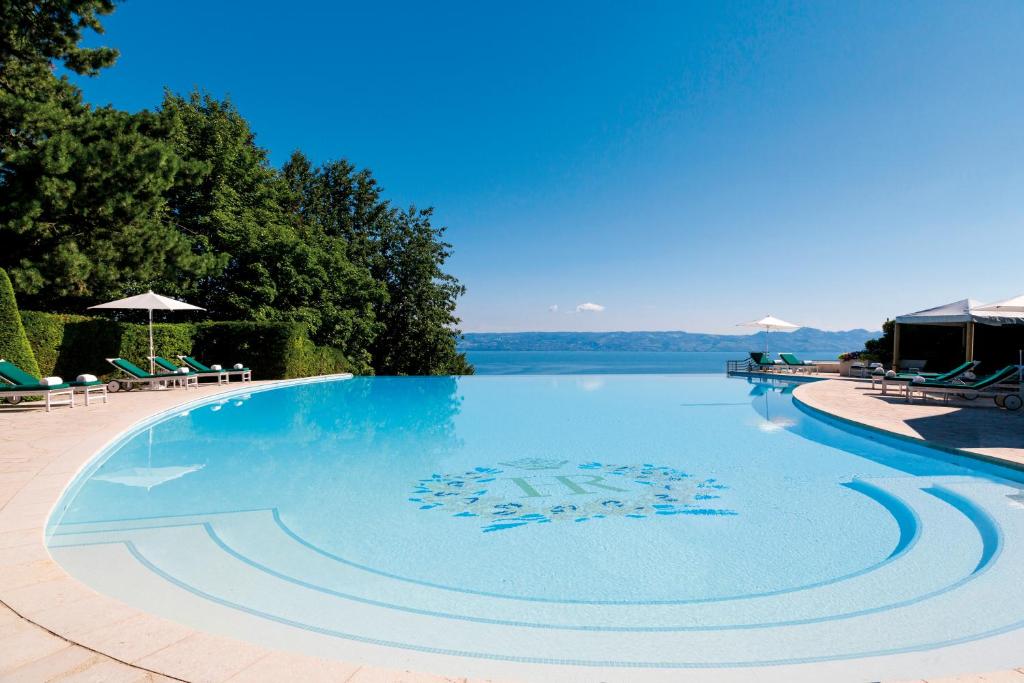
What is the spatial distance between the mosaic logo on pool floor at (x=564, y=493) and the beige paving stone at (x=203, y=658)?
2.85 meters

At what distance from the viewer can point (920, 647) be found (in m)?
2.82

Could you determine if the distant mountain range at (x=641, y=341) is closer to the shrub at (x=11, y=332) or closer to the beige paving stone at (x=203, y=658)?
the shrub at (x=11, y=332)

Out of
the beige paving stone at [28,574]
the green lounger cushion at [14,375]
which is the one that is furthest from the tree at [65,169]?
the beige paving stone at [28,574]

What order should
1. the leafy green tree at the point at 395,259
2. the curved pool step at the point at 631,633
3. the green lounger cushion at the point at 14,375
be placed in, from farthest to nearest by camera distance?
the leafy green tree at the point at 395,259, the green lounger cushion at the point at 14,375, the curved pool step at the point at 631,633

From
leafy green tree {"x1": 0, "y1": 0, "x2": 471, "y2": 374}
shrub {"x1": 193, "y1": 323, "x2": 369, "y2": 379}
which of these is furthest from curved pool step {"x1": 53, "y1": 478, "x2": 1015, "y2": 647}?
shrub {"x1": 193, "y1": 323, "x2": 369, "y2": 379}

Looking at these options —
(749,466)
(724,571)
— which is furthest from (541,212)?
(724,571)

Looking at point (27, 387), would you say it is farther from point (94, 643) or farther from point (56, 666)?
point (56, 666)

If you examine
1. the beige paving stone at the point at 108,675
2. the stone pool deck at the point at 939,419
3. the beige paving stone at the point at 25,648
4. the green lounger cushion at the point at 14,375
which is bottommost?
the beige paving stone at the point at 25,648

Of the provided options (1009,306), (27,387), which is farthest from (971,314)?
(27,387)

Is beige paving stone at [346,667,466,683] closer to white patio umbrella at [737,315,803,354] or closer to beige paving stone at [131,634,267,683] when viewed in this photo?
beige paving stone at [131,634,267,683]

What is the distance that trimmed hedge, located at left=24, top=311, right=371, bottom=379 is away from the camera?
45.1 feet

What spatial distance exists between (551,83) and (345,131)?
1043 centimetres

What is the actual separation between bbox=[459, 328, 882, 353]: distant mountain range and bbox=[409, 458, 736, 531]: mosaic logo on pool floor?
501ft

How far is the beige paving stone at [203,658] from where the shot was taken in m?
2.08
